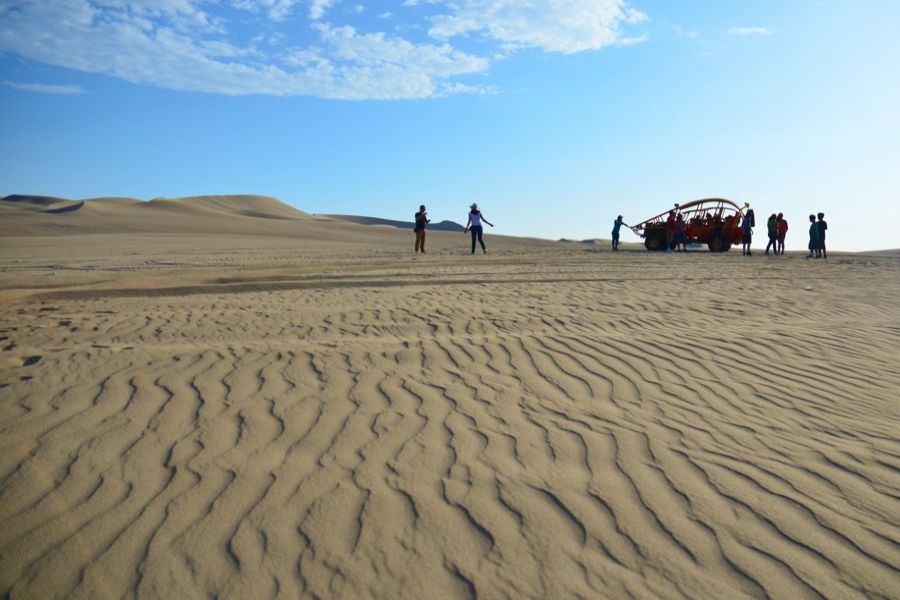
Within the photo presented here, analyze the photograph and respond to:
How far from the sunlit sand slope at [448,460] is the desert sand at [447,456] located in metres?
0.01

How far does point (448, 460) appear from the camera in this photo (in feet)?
12.3

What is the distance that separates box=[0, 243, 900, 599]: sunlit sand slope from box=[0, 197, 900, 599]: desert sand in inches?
0.6

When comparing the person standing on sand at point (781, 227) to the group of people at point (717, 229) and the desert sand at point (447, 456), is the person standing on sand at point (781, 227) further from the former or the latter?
the desert sand at point (447, 456)

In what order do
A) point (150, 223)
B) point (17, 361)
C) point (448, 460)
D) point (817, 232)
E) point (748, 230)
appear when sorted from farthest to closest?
1. point (150, 223)
2. point (748, 230)
3. point (817, 232)
4. point (17, 361)
5. point (448, 460)

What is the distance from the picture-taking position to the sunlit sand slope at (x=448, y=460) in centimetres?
274

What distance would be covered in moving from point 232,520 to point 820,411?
396cm

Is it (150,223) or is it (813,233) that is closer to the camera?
(813,233)

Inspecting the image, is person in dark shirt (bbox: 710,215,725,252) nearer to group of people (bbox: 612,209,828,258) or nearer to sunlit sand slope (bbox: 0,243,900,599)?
group of people (bbox: 612,209,828,258)

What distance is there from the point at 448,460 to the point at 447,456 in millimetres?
60

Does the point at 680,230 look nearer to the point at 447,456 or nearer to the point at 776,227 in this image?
the point at 776,227

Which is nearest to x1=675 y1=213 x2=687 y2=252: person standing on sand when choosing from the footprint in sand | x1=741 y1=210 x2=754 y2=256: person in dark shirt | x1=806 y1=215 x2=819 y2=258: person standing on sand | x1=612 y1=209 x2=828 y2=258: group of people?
x1=612 y1=209 x2=828 y2=258: group of people

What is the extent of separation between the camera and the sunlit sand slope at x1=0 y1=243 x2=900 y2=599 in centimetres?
274

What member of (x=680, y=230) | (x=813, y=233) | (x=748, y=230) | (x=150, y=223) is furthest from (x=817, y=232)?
(x=150, y=223)

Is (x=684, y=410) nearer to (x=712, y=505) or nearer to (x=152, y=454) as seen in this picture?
(x=712, y=505)
